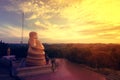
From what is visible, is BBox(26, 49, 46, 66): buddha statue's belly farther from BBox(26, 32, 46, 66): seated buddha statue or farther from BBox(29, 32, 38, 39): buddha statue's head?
BBox(29, 32, 38, 39): buddha statue's head

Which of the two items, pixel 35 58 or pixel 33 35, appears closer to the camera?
pixel 35 58

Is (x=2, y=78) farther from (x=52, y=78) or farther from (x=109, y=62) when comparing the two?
(x=109, y=62)

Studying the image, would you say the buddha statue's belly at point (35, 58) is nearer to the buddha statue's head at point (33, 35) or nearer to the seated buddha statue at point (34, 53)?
the seated buddha statue at point (34, 53)

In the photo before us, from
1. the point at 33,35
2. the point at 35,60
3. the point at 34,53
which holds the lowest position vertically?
the point at 35,60

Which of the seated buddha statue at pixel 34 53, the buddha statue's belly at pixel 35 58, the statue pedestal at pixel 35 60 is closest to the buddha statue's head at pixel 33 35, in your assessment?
the seated buddha statue at pixel 34 53

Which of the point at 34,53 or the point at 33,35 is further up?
the point at 33,35

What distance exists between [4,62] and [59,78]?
8558 mm

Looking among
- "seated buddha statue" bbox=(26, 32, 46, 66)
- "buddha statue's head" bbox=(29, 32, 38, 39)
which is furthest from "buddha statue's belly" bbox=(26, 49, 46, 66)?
"buddha statue's head" bbox=(29, 32, 38, 39)

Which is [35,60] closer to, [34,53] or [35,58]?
[35,58]

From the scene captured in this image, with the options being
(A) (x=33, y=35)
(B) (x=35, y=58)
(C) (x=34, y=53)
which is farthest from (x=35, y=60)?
(A) (x=33, y=35)

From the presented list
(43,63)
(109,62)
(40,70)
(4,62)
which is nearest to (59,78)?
(40,70)

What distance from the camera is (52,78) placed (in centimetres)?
1405

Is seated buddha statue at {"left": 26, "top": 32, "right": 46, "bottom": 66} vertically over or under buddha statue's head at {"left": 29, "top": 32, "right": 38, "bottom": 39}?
under

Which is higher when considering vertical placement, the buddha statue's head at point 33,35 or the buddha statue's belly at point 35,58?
the buddha statue's head at point 33,35
